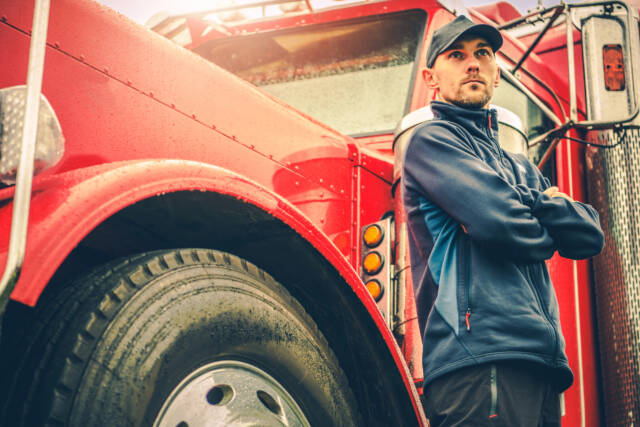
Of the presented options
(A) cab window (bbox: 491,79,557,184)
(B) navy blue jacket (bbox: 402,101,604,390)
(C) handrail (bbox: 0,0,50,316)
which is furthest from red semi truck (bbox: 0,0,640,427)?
(B) navy blue jacket (bbox: 402,101,604,390)

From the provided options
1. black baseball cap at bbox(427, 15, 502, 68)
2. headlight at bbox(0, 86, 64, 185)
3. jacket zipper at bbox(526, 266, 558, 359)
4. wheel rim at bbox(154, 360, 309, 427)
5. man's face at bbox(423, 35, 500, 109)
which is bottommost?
wheel rim at bbox(154, 360, 309, 427)

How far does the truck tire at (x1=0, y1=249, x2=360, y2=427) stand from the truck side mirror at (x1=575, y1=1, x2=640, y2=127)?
5.99ft

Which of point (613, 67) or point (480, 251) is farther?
point (613, 67)

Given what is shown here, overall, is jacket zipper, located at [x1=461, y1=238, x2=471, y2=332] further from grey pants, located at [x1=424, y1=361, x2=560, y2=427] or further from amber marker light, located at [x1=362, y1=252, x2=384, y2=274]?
amber marker light, located at [x1=362, y1=252, x2=384, y2=274]

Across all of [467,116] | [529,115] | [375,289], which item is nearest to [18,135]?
[467,116]

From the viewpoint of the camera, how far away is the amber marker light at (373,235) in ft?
8.16

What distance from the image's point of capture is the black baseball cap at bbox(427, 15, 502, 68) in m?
1.91

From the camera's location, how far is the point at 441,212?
179 centimetres

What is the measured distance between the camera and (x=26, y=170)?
122 centimetres

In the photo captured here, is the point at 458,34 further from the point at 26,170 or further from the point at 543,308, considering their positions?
the point at 26,170

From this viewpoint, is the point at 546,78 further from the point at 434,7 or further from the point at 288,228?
the point at 288,228

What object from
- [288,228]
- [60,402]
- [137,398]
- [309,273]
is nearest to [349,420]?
[309,273]

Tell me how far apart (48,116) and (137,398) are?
54 centimetres

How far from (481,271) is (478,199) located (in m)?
0.16
